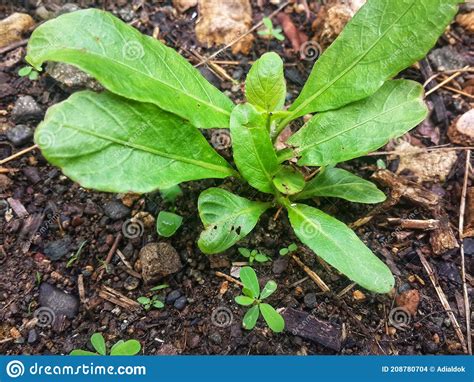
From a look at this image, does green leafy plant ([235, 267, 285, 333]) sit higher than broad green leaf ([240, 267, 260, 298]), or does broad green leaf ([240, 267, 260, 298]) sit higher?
broad green leaf ([240, 267, 260, 298])

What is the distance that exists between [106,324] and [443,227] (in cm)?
137

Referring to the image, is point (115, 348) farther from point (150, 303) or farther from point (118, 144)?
point (118, 144)

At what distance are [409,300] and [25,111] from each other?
1.77 meters

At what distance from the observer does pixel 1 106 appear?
2207 mm

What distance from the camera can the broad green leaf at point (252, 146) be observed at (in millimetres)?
1752

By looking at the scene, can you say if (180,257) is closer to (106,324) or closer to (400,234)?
(106,324)

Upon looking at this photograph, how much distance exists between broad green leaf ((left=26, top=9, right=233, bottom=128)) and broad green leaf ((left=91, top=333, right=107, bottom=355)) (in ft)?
2.72

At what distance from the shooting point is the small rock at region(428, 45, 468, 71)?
8.01 ft

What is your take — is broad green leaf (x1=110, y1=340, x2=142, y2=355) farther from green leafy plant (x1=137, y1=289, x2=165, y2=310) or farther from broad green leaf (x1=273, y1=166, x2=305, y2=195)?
broad green leaf (x1=273, y1=166, x2=305, y2=195)

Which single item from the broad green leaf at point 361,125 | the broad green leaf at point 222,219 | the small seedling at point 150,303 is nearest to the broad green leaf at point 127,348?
the small seedling at point 150,303

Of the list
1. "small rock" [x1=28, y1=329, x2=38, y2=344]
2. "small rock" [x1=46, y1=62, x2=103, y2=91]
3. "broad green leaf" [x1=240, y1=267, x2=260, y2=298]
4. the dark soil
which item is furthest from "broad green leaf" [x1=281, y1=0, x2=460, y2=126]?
"small rock" [x1=28, y1=329, x2=38, y2=344]

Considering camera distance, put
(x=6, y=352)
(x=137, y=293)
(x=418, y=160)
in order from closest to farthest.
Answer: (x=6, y=352) → (x=137, y=293) → (x=418, y=160)

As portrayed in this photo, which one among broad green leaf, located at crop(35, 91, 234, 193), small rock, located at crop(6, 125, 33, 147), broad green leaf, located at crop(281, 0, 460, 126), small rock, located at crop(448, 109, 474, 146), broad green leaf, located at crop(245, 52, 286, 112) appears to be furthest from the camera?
small rock, located at crop(448, 109, 474, 146)
